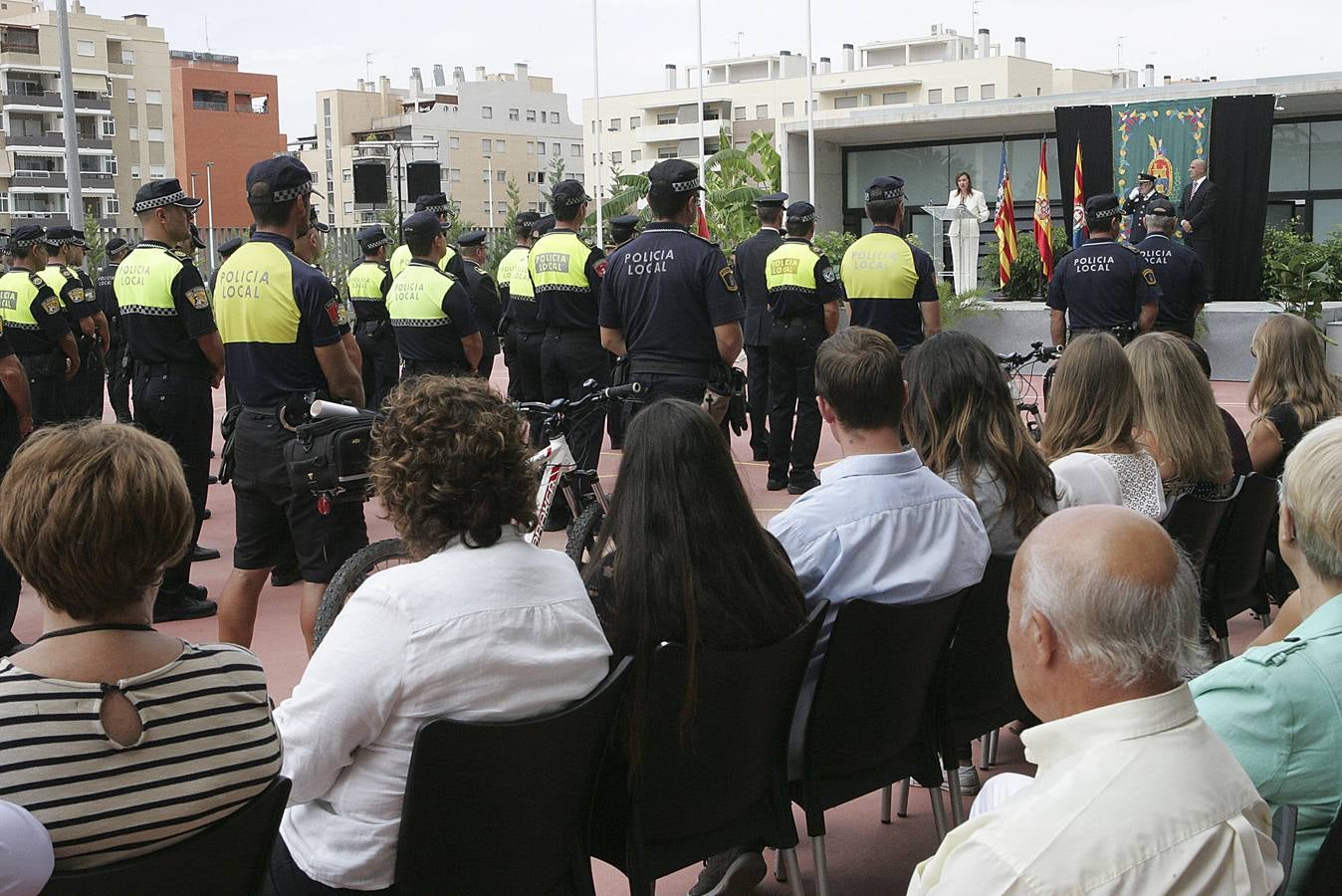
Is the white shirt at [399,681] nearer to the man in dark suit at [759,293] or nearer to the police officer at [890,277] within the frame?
the police officer at [890,277]

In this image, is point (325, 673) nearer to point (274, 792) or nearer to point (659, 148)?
point (274, 792)

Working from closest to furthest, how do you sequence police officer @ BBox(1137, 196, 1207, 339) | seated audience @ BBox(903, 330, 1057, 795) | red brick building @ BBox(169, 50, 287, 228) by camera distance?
seated audience @ BBox(903, 330, 1057, 795) < police officer @ BBox(1137, 196, 1207, 339) < red brick building @ BBox(169, 50, 287, 228)

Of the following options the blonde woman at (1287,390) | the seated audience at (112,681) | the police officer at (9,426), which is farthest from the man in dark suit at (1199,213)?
the seated audience at (112,681)

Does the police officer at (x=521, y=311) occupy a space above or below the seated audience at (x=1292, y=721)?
above

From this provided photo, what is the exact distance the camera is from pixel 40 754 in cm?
183

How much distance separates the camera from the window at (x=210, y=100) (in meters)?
84.7

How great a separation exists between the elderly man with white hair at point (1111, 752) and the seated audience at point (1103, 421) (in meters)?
2.44

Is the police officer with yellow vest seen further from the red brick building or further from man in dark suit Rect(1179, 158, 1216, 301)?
the red brick building

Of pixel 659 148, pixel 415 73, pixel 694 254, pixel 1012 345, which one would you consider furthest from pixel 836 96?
pixel 694 254

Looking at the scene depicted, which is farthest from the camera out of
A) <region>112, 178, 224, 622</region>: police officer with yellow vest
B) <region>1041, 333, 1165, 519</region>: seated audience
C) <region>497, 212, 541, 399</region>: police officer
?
<region>497, 212, 541, 399</region>: police officer

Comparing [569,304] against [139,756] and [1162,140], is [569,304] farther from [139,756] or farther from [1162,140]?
[1162,140]

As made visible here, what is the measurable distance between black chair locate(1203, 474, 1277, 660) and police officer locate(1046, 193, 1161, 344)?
4.98m

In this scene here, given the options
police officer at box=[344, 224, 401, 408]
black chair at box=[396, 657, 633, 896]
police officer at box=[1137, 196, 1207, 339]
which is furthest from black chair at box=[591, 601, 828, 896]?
police officer at box=[1137, 196, 1207, 339]

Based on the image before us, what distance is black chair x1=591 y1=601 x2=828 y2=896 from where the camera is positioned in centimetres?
259
